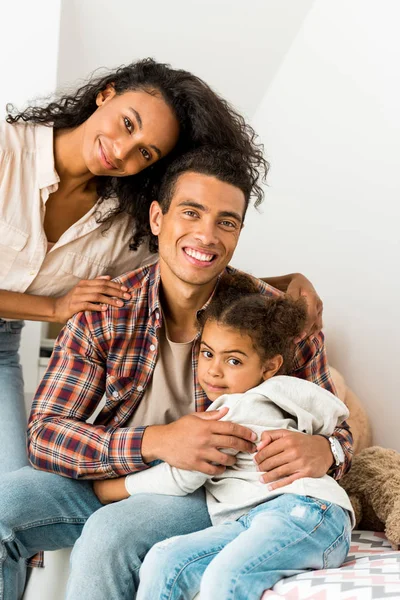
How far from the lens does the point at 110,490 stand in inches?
68.2

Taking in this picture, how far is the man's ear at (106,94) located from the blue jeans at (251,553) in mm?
1118

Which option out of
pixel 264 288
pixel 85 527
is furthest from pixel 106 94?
pixel 85 527

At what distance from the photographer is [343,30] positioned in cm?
271

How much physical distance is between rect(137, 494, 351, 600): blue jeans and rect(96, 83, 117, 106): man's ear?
112 cm

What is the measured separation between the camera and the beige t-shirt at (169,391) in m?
1.85

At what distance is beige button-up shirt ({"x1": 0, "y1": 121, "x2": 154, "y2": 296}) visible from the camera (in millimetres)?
2057

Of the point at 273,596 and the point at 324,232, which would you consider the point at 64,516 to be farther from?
the point at 324,232

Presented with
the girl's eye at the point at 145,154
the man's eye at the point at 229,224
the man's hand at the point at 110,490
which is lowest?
the man's hand at the point at 110,490

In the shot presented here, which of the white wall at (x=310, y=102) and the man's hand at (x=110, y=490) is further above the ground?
the white wall at (x=310, y=102)

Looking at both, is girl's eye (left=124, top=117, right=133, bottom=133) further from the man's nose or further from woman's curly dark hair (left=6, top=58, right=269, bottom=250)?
the man's nose

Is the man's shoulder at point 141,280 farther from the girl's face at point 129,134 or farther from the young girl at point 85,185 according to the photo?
the girl's face at point 129,134

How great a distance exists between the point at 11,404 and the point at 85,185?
61 cm

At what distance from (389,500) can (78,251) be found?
39.4 inches

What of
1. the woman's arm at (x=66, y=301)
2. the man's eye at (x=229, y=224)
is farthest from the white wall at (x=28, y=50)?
the man's eye at (x=229, y=224)
